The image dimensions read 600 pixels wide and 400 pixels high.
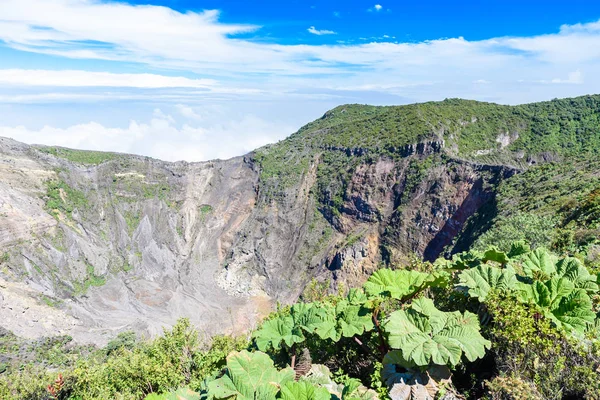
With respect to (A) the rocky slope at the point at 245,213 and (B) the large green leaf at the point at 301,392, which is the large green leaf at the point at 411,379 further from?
(A) the rocky slope at the point at 245,213

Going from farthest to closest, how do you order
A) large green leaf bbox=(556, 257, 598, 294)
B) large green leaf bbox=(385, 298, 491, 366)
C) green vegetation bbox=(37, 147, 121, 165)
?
green vegetation bbox=(37, 147, 121, 165) < large green leaf bbox=(556, 257, 598, 294) < large green leaf bbox=(385, 298, 491, 366)

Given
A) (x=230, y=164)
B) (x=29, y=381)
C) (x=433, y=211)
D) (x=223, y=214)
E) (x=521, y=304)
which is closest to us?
(x=521, y=304)

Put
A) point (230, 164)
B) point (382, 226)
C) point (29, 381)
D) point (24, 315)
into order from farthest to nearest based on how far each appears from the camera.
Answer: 1. point (230, 164)
2. point (382, 226)
3. point (24, 315)
4. point (29, 381)

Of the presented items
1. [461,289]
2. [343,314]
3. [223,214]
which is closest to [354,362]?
[343,314]

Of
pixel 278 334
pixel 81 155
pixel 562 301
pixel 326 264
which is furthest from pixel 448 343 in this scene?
pixel 81 155

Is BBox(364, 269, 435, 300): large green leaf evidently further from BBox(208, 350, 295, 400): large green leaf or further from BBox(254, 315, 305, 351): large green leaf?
BBox(208, 350, 295, 400): large green leaf

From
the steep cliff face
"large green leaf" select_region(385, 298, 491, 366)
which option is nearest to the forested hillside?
"large green leaf" select_region(385, 298, 491, 366)

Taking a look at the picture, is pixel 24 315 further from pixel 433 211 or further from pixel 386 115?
pixel 386 115
